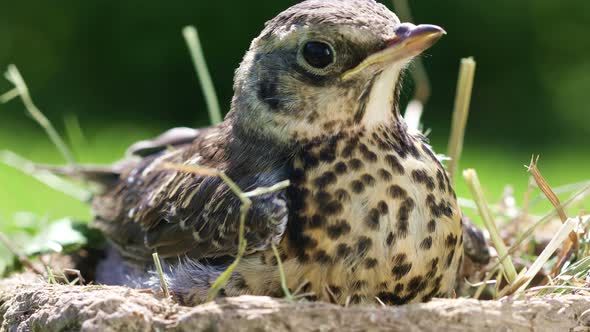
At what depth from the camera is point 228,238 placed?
9.62ft

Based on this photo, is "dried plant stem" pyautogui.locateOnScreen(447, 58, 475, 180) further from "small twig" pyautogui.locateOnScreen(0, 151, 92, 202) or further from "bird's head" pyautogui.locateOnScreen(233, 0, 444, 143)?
"small twig" pyautogui.locateOnScreen(0, 151, 92, 202)

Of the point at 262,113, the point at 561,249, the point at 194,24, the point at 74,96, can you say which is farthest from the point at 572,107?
the point at 262,113

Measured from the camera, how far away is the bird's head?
2744 millimetres

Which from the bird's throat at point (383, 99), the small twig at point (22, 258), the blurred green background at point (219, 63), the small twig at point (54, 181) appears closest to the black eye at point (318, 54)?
the bird's throat at point (383, 99)

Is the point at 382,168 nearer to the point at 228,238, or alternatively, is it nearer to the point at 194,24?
the point at 228,238

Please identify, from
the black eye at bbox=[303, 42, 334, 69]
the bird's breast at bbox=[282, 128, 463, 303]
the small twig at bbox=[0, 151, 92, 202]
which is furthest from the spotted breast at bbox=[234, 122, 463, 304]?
the small twig at bbox=[0, 151, 92, 202]

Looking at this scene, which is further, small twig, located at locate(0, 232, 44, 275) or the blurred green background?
the blurred green background

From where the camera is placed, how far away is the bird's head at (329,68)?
2.74 metres

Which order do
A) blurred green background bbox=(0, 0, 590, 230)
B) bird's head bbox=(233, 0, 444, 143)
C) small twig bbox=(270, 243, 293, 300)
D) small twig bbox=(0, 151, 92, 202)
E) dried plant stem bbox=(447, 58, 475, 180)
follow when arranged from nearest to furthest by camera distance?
small twig bbox=(270, 243, 293, 300) → bird's head bbox=(233, 0, 444, 143) → dried plant stem bbox=(447, 58, 475, 180) → small twig bbox=(0, 151, 92, 202) → blurred green background bbox=(0, 0, 590, 230)

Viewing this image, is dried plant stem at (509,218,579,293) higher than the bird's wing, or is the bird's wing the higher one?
the bird's wing

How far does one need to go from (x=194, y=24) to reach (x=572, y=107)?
123 inches

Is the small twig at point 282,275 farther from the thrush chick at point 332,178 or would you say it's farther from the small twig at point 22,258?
the small twig at point 22,258

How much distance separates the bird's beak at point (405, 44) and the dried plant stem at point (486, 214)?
37cm

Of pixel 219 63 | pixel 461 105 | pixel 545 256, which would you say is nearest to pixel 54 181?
pixel 461 105
